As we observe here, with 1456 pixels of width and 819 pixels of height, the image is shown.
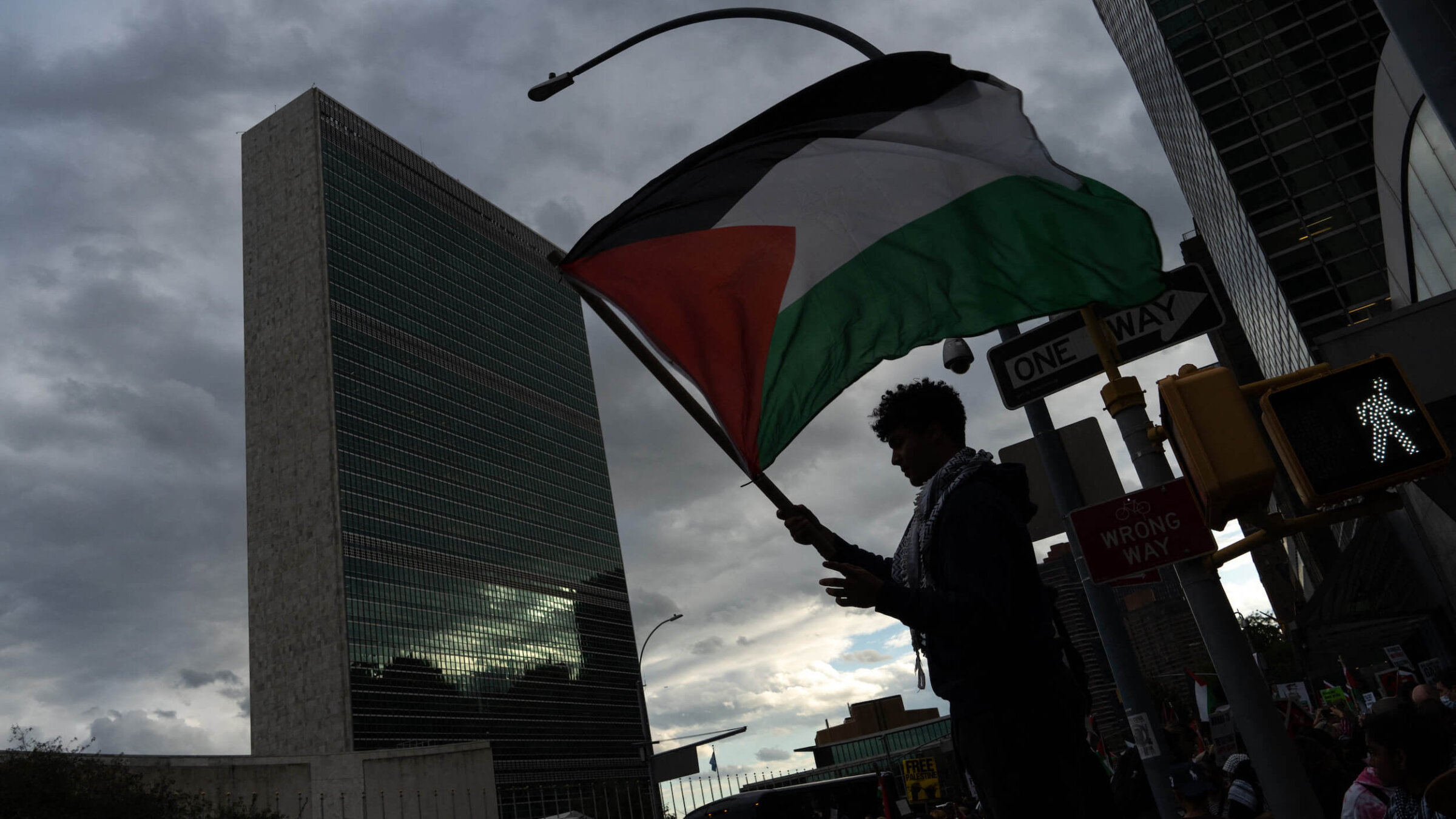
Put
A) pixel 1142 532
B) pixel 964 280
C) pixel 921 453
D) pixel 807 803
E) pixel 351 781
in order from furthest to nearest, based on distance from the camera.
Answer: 1. pixel 351 781
2. pixel 807 803
3. pixel 964 280
4. pixel 1142 532
5. pixel 921 453

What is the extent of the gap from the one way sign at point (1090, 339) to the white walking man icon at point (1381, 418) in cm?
126

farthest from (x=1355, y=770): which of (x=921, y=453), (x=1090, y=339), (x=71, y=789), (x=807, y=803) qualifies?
(x=71, y=789)

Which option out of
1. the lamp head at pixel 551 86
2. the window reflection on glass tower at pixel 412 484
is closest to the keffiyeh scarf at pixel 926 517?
the lamp head at pixel 551 86

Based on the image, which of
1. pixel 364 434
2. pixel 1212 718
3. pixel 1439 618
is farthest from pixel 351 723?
pixel 1212 718

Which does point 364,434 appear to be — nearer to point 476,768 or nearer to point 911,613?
point 476,768

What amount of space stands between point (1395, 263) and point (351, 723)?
91.0m

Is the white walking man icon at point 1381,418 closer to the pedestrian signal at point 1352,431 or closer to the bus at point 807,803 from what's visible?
the pedestrian signal at point 1352,431

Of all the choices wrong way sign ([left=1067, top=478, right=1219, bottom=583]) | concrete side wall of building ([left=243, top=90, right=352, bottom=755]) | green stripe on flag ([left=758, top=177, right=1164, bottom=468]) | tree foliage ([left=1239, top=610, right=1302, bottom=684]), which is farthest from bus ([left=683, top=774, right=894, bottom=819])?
concrete side wall of building ([left=243, top=90, right=352, bottom=755])

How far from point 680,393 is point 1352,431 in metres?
2.57

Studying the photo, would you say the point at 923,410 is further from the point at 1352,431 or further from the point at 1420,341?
the point at 1420,341

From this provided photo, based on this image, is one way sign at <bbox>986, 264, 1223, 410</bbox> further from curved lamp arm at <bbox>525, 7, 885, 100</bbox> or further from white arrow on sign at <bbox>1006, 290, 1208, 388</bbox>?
curved lamp arm at <bbox>525, 7, 885, 100</bbox>

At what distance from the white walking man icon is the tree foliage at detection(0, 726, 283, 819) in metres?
40.3

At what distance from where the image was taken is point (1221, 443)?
12.7ft

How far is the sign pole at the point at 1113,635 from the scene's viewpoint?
6.60m
